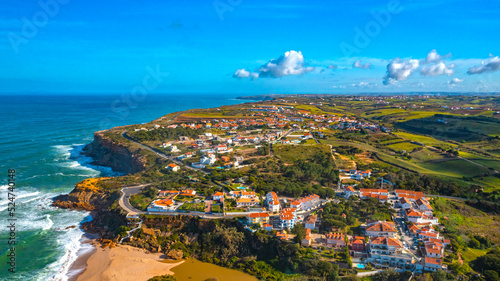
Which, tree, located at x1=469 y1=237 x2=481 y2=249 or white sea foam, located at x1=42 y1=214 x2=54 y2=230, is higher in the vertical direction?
white sea foam, located at x1=42 y1=214 x2=54 y2=230

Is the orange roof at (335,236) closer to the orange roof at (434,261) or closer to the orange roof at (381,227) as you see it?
the orange roof at (381,227)

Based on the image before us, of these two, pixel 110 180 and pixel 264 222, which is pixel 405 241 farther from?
pixel 110 180

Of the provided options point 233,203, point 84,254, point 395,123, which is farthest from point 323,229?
point 395,123

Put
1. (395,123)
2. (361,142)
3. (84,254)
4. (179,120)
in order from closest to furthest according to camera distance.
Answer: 1. (84,254)
2. (361,142)
3. (179,120)
4. (395,123)

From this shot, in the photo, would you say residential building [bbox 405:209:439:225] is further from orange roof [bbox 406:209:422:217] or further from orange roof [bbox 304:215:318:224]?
orange roof [bbox 304:215:318:224]

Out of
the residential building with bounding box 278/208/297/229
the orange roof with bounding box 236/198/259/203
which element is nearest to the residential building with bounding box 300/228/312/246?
the residential building with bounding box 278/208/297/229

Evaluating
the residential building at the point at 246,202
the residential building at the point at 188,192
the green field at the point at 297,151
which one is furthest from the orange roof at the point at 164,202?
the green field at the point at 297,151

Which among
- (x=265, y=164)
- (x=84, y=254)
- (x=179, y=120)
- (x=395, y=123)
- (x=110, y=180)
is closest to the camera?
(x=84, y=254)
